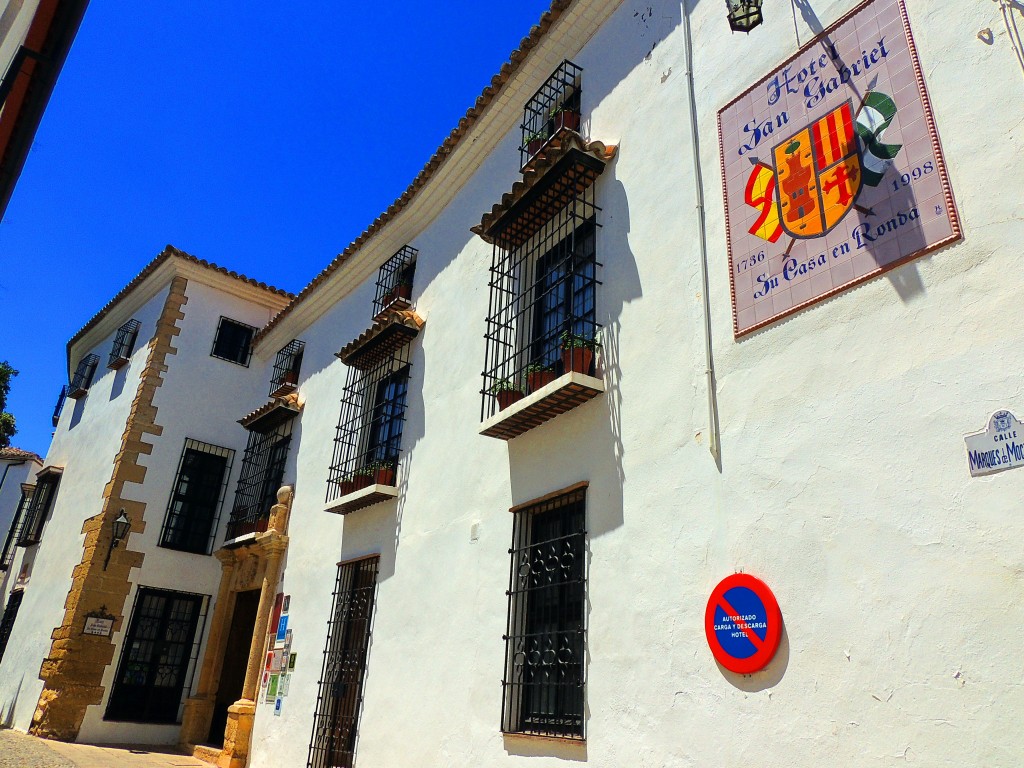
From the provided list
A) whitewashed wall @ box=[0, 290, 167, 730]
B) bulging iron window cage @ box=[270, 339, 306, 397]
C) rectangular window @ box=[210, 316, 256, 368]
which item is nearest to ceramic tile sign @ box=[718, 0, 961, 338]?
bulging iron window cage @ box=[270, 339, 306, 397]

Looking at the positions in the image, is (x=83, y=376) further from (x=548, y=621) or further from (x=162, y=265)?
(x=548, y=621)

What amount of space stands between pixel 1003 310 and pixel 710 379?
165cm

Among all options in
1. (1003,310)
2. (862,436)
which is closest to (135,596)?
(862,436)

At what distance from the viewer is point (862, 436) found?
12.2 feet

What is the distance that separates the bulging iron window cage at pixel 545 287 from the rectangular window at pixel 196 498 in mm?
7794

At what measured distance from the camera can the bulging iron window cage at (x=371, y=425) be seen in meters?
8.44

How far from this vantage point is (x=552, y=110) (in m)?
7.47

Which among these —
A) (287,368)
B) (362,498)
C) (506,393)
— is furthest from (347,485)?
(287,368)

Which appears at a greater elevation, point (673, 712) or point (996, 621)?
point (996, 621)

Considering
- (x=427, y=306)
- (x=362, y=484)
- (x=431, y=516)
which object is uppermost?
(x=427, y=306)

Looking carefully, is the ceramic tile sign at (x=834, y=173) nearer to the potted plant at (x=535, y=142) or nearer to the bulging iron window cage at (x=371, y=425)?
the potted plant at (x=535, y=142)

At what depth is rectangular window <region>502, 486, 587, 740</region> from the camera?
5.22 m

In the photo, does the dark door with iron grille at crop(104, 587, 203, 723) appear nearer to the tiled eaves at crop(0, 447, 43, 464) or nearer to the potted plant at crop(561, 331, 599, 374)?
the potted plant at crop(561, 331, 599, 374)

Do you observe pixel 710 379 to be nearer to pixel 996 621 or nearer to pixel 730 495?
pixel 730 495
